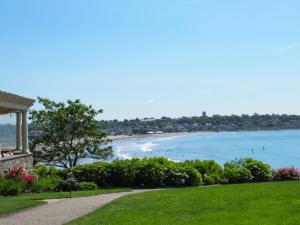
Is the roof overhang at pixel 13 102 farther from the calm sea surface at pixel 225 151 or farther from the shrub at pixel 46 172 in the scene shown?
the calm sea surface at pixel 225 151

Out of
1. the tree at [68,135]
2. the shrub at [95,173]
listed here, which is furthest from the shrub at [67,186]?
the tree at [68,135]

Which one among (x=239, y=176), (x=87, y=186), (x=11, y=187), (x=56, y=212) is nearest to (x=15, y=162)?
(x=87, y=186)

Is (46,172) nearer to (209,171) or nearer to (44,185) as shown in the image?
(44,185)

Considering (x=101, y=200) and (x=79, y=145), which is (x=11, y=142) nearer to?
(x=79, y=145)

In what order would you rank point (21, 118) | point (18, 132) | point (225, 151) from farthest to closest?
point (225, 151)
point (21, 118)
point (18, 132)

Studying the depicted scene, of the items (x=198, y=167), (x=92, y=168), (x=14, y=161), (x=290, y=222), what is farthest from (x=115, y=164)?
(x=290, y=222)

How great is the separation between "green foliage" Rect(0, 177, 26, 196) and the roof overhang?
544cm

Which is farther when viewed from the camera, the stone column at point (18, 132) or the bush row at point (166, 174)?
the stone column at point (18, 132)

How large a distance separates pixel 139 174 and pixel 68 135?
14.1 metres

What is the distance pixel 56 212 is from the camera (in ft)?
38.4

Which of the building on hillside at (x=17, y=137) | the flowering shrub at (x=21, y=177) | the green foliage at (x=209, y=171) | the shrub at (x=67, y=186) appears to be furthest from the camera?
the building on hillside at (x=17, y=137)

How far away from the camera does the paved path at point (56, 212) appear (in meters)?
10.5

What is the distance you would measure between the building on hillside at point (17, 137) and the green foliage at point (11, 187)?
3422 millimetres

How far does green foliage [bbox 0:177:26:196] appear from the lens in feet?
56.1
